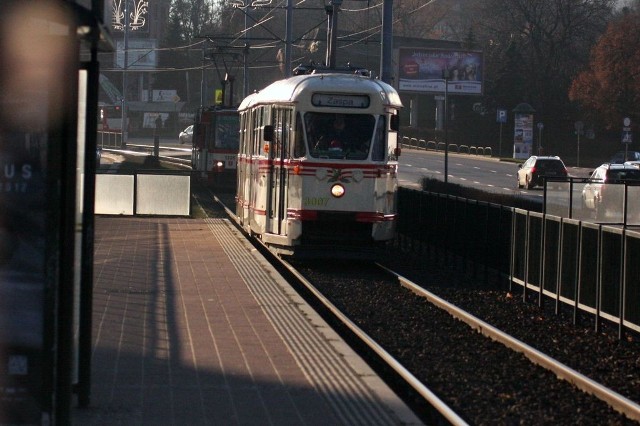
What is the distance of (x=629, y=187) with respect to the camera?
58.8 feet

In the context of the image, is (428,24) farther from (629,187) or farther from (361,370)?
(361,370)

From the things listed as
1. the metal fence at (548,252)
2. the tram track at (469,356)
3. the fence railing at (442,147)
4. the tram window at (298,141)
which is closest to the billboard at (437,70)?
the fence railing at (442,147)

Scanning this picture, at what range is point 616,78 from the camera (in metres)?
75.2

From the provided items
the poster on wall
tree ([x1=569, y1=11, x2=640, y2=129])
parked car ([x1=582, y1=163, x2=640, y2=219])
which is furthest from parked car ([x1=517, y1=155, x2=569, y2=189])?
the poster on wall

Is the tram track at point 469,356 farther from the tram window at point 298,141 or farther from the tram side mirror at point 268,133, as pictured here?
the tram side mirror at point 268,133

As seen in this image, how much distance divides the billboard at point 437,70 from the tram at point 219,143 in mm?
54769

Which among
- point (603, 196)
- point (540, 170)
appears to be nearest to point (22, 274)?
point (603, 196)

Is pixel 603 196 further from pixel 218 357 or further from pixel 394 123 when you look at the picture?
pixel 218 357

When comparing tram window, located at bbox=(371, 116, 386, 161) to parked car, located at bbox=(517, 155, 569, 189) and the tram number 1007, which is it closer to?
the tram number 1007

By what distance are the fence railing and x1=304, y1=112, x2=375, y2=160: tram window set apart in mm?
65987

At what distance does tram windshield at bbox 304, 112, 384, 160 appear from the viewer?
18328mm

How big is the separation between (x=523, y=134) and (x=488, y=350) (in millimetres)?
63158

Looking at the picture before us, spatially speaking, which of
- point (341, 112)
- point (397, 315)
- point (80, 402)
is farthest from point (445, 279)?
point (80, 402)

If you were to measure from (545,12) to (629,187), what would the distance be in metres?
70.5
